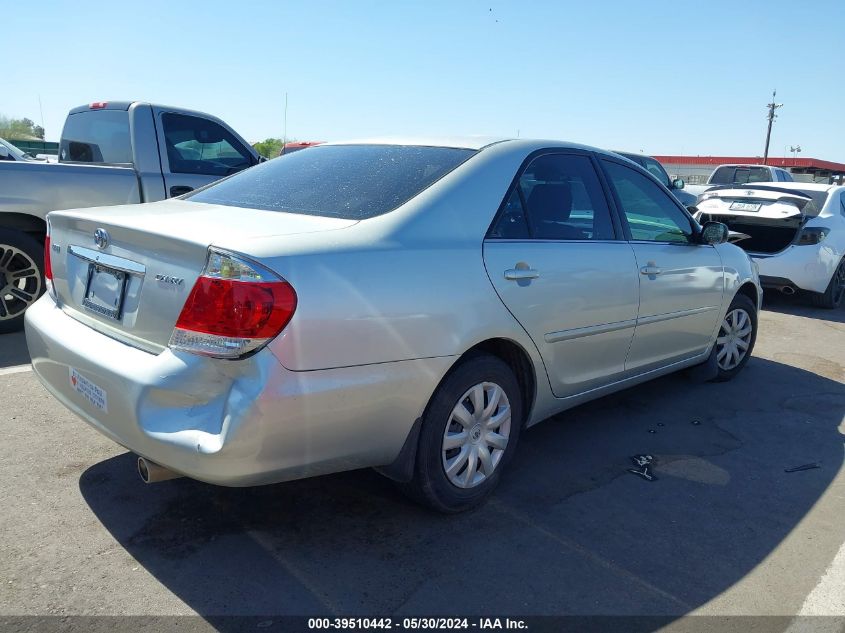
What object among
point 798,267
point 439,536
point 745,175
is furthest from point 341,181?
point 745,175

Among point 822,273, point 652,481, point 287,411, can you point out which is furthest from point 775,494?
point 822,273

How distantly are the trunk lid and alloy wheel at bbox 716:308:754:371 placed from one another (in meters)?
3.66

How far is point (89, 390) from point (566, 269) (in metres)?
2.19

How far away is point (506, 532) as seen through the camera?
123 inches

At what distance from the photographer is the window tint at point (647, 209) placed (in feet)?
14.0

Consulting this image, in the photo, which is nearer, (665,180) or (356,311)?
(356,311)

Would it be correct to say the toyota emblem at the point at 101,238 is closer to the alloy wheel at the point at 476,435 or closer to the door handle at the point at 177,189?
the alloy wheel at the point at 476,435

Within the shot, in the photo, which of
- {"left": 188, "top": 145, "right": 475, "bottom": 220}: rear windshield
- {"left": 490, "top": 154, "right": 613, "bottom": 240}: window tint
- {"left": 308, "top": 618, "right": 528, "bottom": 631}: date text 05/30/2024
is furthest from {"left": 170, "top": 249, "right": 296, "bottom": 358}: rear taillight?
{"left": 490, "top": 154, "right": 613, "bottom": 240}: window tint

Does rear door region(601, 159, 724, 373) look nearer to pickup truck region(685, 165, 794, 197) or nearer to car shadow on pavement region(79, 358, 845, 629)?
car shadow on pavement region(79, 358, 845, 629)

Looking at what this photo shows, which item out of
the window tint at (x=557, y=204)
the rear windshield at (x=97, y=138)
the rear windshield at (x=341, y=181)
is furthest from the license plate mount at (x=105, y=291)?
the rear windshield at (x=97, y=138)

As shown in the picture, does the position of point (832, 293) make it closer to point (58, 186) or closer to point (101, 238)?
point (58, 186)

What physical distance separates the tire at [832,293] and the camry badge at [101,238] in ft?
27.6

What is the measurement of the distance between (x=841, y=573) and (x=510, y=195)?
2134 millimetres

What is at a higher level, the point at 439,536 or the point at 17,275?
the point at 17,275
